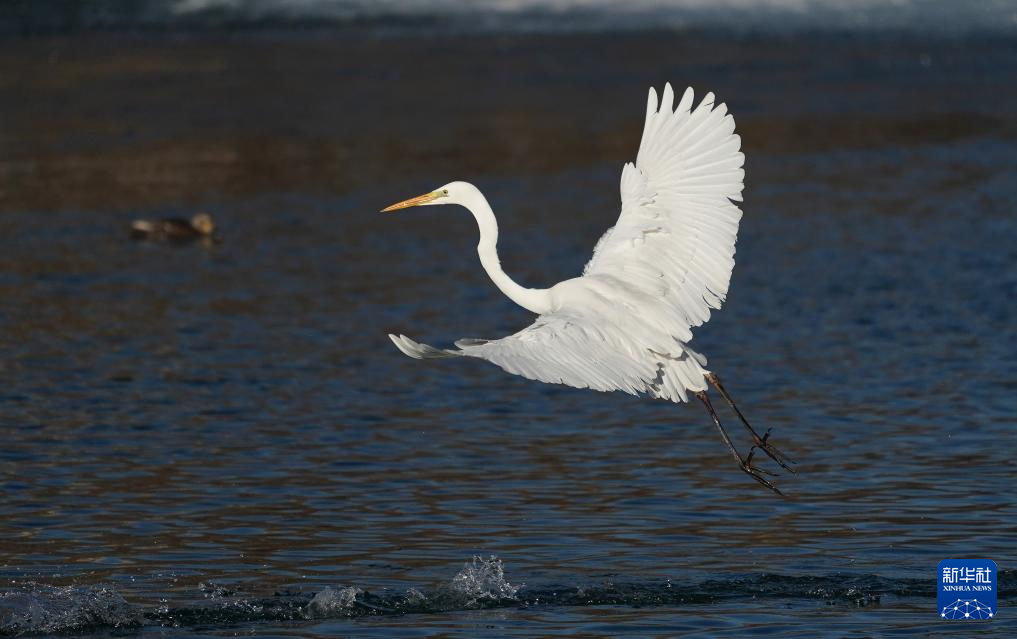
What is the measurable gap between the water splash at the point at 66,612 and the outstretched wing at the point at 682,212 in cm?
301

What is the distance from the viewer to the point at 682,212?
900 cm

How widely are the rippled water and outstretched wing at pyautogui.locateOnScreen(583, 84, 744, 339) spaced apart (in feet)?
4.32

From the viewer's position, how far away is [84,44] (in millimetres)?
31516

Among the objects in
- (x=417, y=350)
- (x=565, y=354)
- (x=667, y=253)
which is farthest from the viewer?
(x=667, y=253)

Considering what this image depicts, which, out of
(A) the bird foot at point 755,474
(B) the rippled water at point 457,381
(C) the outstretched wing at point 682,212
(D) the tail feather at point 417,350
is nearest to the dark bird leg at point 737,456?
(A) the bird foot at point 755,474

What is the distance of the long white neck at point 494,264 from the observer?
919 centimetres

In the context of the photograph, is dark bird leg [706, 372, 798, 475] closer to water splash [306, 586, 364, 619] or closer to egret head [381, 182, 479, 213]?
egret head [381, 182, 479, 213]

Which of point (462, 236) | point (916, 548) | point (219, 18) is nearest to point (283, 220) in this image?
point (462, 236)

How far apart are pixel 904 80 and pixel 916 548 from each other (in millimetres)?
21159

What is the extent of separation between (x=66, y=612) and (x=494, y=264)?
→ 2830mm

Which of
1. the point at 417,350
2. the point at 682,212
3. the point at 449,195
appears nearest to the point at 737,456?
the point at 682,212

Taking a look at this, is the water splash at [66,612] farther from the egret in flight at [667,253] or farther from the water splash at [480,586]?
the egret in flight at [667,253]

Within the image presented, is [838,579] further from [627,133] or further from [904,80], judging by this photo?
[904,80]

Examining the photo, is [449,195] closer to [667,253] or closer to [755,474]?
[667,253]
